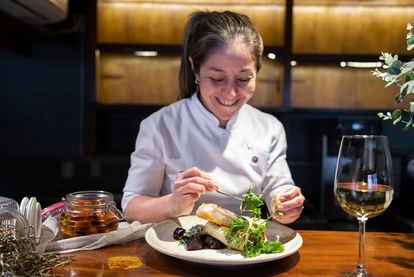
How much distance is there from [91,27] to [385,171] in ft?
7.86

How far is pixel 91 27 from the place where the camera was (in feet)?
9.21

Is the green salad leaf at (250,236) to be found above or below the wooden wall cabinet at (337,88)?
below

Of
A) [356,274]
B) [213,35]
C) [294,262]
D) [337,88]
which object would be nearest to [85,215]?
[294,262]

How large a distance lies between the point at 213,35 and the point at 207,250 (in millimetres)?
778

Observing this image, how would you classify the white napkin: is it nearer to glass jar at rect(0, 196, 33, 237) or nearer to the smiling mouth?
glass jar at rect(0, 196, 33, 237)

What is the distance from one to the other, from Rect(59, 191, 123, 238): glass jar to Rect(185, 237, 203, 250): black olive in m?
0.22

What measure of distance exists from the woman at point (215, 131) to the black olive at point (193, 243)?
0.37 m

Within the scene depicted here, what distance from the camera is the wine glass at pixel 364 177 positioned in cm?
82

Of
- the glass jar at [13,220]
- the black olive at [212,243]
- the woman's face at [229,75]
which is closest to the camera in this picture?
the glass jar at [13,220]

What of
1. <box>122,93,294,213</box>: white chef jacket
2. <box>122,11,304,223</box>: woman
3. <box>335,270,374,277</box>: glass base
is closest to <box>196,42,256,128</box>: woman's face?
<box>122,11,304,223</box>: woman

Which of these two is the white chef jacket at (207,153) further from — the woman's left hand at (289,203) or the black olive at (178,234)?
the black olive at (178,234)

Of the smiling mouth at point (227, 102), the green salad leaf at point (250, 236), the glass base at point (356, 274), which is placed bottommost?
the glass base at point (356, 274)

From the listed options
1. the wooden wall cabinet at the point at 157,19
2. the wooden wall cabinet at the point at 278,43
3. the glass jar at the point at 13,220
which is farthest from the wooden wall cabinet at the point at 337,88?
the glass jar at the point at 13,220

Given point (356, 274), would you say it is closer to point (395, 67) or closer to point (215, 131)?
point (395, 67)
